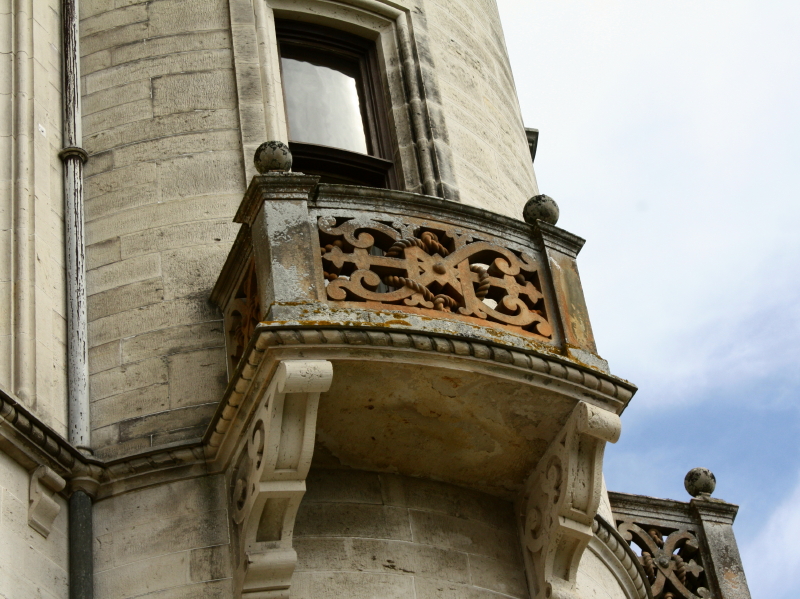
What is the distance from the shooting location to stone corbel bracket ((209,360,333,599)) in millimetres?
7578

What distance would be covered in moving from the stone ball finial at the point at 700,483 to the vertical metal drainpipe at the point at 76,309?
435cm

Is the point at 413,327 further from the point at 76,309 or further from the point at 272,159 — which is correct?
the point at 76,309

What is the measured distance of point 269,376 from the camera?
25.3ft

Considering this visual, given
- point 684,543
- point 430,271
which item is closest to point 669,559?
point 684,543

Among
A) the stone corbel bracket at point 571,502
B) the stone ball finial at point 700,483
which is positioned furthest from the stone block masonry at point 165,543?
the stone ball finial at point 700,483

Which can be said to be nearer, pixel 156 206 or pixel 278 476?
pixel 278 476

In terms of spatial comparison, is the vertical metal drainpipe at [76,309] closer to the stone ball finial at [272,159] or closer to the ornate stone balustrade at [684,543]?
the stone ball finial at [272,159]

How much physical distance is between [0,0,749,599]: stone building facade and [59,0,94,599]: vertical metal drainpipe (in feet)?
0.05

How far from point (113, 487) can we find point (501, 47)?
627 cm

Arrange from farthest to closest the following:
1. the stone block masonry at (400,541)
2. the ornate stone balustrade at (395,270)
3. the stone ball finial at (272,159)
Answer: the stone ball finial at (272,159), the ornate stone balustrade at (395,270), the stone block masonry at (400,541)

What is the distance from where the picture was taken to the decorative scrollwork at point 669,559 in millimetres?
9898

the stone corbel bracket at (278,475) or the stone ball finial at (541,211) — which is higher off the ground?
the stone ball finial at (541,211)

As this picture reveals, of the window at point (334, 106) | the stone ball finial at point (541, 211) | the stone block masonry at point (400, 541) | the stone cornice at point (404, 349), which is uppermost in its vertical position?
the window at point (334, 106)

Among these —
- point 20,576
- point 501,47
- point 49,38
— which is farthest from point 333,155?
point 20,576
